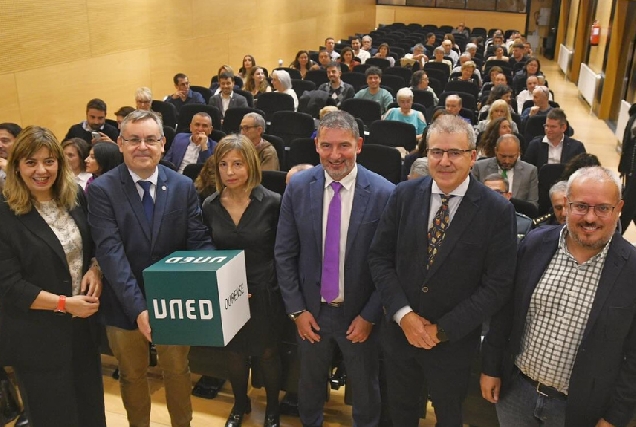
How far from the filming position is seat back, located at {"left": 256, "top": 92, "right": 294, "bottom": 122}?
777 centimetres

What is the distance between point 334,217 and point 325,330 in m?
0.51

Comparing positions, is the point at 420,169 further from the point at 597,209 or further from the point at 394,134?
the point at 394,134

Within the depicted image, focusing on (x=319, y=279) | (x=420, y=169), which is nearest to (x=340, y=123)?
(x=319, y=279)

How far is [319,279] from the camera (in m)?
2.53

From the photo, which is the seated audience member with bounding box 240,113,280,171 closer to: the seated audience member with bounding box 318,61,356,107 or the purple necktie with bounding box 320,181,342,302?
the purple necktie with bounding box 320,181,342,302

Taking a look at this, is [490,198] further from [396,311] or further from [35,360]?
[35,360]

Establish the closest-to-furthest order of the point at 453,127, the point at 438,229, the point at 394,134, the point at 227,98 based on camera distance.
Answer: the point at 453,127 < the point at 438,229 < the point at 394,134 < the point at 227,98

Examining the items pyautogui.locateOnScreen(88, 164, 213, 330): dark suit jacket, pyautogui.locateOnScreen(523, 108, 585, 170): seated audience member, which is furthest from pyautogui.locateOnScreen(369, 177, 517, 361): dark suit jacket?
pyautogui.locateOnScreen(523, 108, 585, 170): seated audience member

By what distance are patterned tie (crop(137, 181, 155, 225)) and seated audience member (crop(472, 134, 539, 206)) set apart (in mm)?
2852

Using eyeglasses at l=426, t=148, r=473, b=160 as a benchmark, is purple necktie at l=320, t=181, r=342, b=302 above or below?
below

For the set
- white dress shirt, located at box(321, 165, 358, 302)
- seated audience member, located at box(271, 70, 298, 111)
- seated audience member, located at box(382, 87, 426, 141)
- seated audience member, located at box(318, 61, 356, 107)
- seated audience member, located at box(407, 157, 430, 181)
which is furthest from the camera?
seated audience member, located at box(318, 61, 356, 107)

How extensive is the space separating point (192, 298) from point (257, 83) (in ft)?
23.0

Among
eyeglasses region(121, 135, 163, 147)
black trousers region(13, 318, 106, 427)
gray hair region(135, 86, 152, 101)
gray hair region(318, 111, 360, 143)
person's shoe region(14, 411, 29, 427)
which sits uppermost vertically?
gray hair region(318, 111, 360, 143)

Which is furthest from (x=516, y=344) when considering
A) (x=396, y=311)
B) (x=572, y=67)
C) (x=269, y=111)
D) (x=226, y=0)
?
(x=572, y=67)
